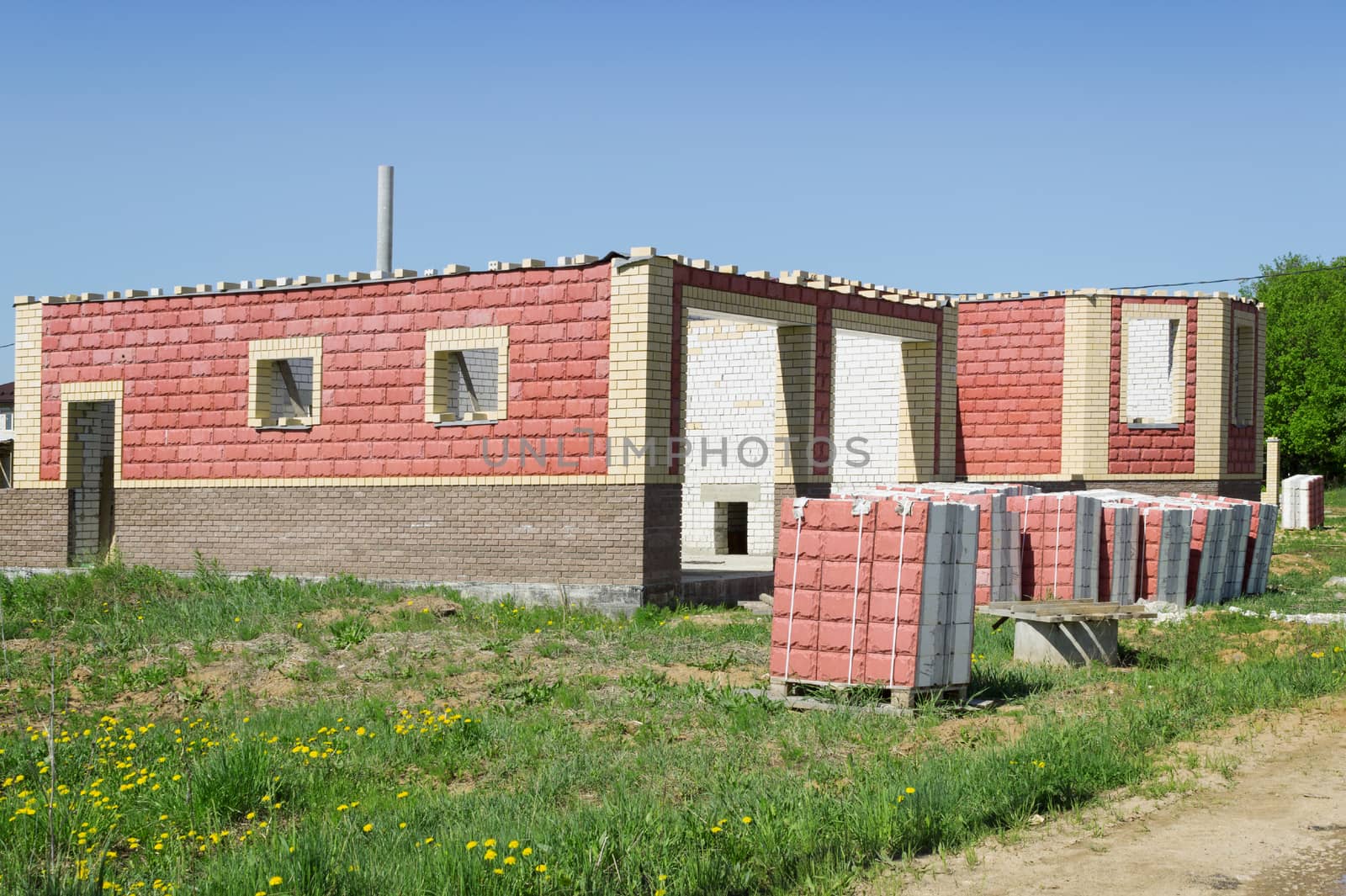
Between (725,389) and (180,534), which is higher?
Result: (725,389)

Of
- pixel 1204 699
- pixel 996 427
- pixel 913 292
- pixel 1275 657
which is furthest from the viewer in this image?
pixel 996 427

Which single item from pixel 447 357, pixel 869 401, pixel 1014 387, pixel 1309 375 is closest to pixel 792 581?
pixel 447 357

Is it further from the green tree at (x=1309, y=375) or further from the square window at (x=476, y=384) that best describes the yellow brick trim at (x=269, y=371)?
the green tree at (x=1309, y=375)

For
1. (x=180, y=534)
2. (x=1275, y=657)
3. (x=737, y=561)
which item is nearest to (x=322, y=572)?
(x=180, y=534)

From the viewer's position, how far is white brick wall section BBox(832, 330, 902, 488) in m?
23.8

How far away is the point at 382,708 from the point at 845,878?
547 cm

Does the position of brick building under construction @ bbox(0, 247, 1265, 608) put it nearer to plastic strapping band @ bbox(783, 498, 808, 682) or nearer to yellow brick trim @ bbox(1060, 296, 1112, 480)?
yellow brick trim @ bbox(1060, 296, 1112, 480)

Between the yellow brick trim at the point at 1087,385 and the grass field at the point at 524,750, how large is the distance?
942cm

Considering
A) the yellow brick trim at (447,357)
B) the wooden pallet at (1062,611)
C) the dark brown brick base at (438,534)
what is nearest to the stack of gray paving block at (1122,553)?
the wooden pallet at (1062,611)

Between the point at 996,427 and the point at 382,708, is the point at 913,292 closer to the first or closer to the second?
the point at 996,427

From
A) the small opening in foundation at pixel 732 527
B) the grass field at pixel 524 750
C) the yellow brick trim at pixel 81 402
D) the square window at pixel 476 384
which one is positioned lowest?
the grass field at pixel 524 750

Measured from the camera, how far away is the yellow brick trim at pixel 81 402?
67.7 feet

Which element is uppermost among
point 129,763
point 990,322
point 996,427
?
point 990,322

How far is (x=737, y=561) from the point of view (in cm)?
2280
